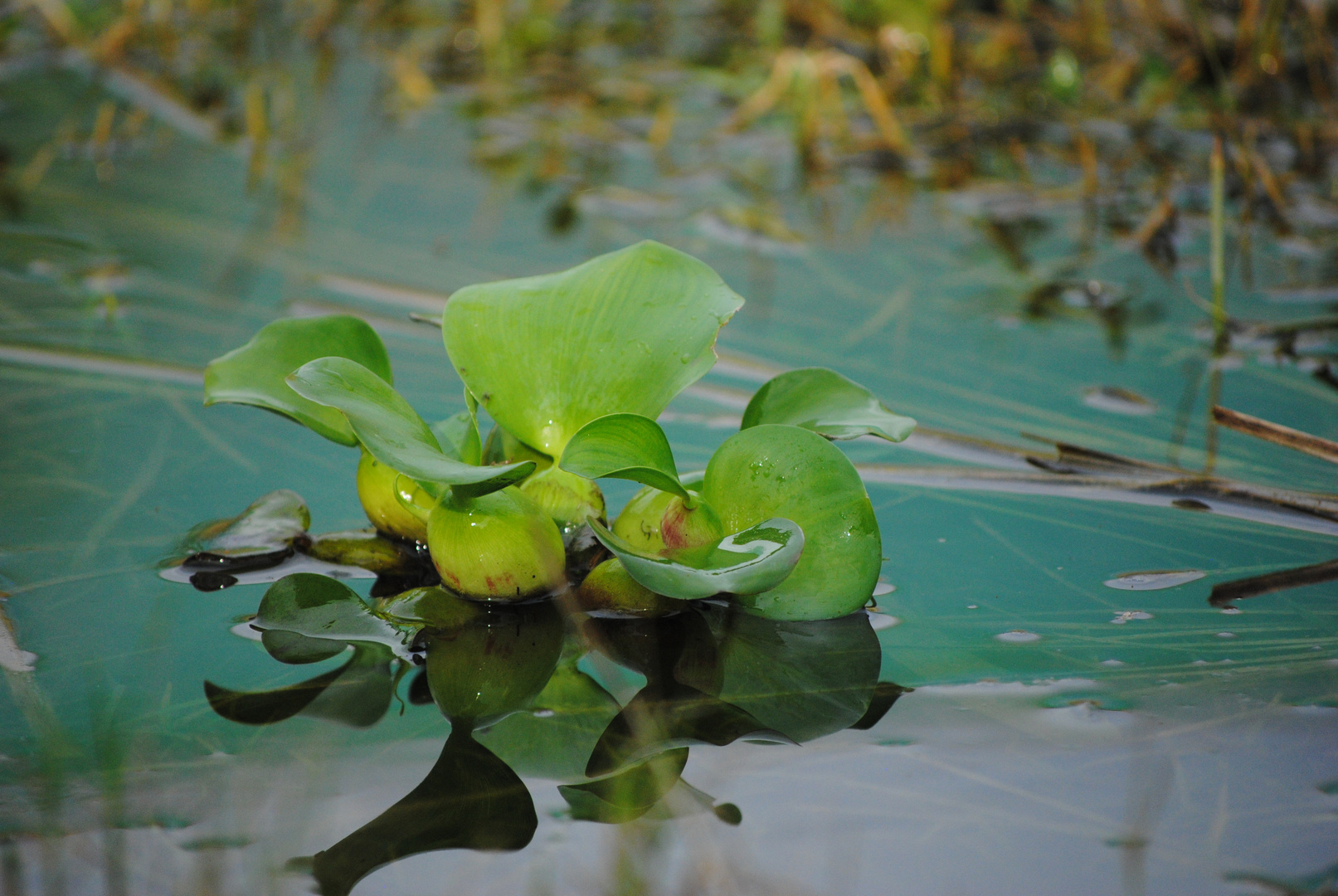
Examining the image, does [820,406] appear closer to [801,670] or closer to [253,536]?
[801,670]

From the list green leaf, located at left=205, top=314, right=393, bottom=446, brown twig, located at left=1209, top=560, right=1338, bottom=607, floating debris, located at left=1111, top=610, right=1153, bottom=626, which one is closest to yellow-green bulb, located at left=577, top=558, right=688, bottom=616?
green leaf, located at left=205, top=314, right=393, bottom=446

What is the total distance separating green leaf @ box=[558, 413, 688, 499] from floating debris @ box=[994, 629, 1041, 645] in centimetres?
29

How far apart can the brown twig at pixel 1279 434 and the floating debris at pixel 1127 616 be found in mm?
214

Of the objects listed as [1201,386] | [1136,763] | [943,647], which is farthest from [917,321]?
[1136,763]

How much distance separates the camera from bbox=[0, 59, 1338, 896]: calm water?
67 cm

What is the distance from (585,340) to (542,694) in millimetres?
276

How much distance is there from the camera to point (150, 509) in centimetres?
106

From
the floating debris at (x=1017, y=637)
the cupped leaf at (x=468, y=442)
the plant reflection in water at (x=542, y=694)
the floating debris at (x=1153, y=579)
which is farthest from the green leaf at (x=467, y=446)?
the floating debris at (x=1153, y=579)

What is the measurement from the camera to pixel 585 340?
35.3 inches

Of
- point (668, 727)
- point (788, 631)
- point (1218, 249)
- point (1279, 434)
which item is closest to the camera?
point (668, 727)

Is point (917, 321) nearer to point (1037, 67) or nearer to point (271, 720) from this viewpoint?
point (271, 720)

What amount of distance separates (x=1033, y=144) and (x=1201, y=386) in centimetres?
118

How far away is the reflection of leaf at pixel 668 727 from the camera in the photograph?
2.47ft

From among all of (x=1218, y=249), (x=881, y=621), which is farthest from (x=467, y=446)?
(x=1218, y=249)
